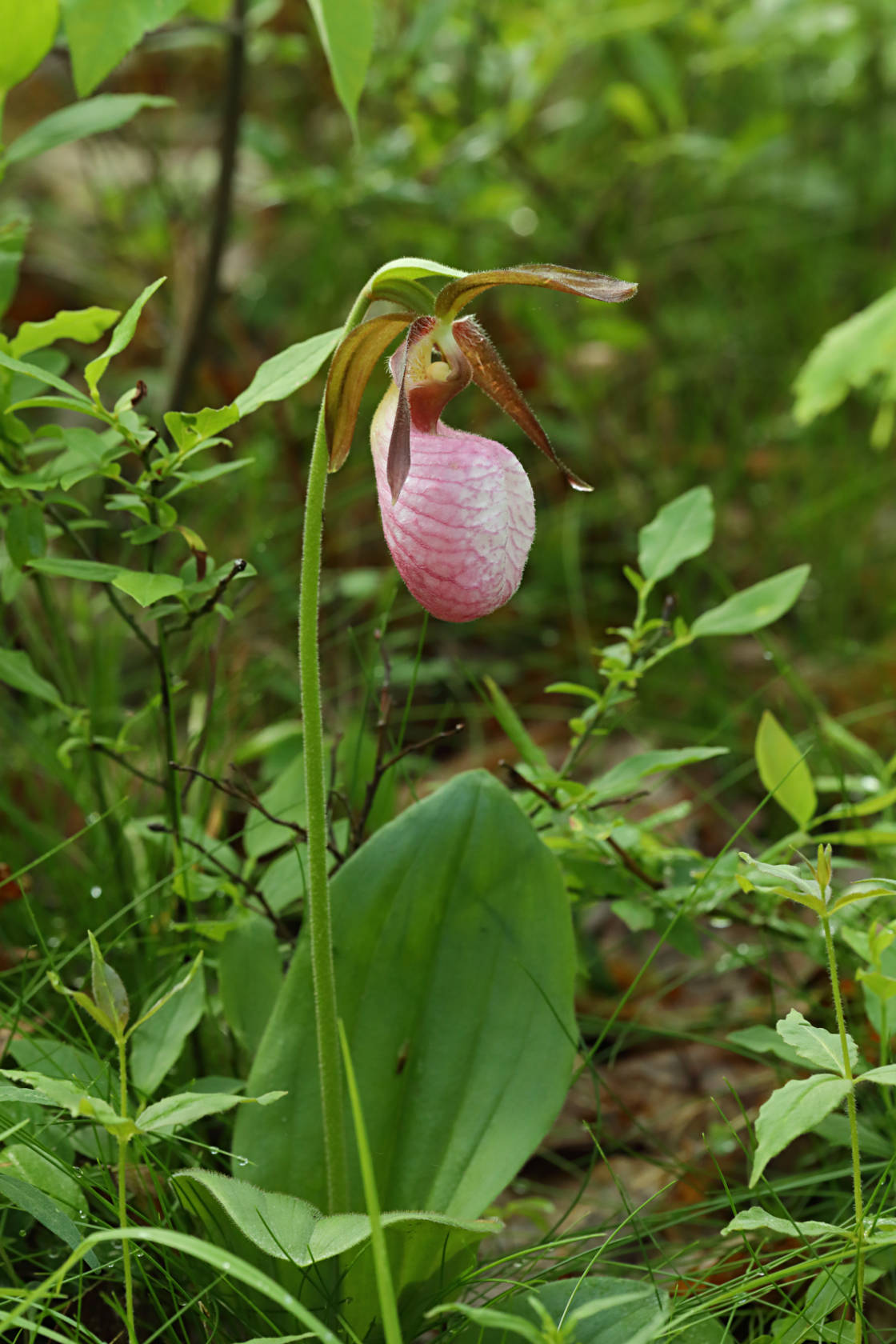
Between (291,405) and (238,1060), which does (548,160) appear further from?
(238,1060)

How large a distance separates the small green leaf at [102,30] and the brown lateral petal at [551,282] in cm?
44

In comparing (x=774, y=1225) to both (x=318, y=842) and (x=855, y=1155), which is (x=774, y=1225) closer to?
(x=855, y=1155)

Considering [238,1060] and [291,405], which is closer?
[238,1060]

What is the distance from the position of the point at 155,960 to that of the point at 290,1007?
0.85ft

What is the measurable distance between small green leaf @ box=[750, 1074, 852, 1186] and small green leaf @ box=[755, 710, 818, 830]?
15.4 inches

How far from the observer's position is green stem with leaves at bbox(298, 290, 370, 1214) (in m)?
0.88

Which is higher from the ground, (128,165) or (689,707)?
(128,165)

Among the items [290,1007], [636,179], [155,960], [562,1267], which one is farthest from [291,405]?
[562,1267]

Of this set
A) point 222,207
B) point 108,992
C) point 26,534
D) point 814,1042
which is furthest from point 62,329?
point 222,207

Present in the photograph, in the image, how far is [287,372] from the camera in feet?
3.09

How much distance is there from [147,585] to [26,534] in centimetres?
20

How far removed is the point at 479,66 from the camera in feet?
7.36

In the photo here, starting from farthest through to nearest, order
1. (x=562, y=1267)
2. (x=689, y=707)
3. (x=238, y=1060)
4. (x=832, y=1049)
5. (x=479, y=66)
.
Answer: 1. (x=479, y=66)
2. (x=689, y=707)
3. (x=238, y=1060)
4. (x=562, y=1267)
5. (x=832, y=1049)

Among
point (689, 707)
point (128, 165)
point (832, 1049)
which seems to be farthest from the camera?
point (128, 165)
